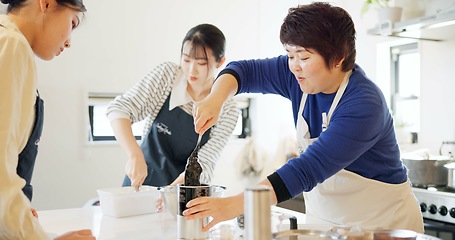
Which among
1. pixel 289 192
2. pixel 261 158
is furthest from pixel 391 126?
pixel 261 158

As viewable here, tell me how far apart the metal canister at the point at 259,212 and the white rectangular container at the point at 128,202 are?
36.0 inches

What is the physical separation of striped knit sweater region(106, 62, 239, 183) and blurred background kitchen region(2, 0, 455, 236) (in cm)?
114

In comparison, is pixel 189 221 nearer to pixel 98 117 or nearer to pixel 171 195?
pixel 171 195

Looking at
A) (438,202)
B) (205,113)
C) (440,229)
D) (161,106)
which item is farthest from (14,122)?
(438,202)

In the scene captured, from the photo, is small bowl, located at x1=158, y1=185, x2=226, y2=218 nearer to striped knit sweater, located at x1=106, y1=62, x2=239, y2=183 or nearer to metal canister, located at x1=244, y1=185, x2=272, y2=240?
striped knit sweater, located at x1=106, y1=62, x2=239, y2=183

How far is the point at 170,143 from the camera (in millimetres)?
1929

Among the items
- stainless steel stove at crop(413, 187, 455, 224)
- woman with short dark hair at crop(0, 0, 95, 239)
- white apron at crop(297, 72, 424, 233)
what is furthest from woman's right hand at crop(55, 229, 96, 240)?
stainless steel stove at crop(413, 187, 455, 224)

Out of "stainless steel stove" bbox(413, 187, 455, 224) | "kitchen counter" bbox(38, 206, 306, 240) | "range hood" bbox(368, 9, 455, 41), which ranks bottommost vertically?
"stainless steel stove" bbox(413, 187, 455, 224)

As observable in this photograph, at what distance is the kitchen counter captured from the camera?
48.8 inches

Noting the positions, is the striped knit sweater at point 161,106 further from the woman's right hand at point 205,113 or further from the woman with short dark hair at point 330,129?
the woman's right hand at point 205,113

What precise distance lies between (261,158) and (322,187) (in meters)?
2.44

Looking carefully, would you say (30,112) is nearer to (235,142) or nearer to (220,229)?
(220,229)

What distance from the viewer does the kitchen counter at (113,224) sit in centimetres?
124

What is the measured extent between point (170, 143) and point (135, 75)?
1.41 m
